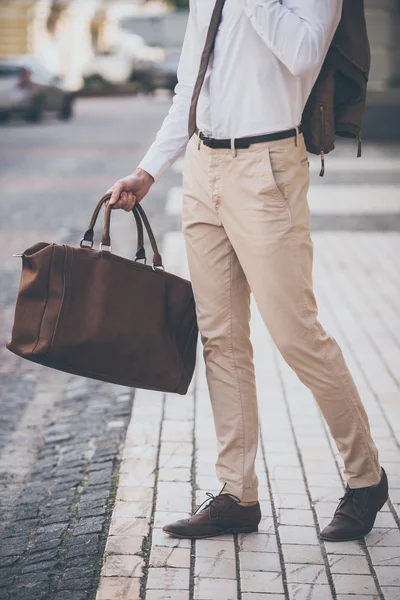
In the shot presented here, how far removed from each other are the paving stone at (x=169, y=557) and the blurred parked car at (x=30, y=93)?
24311 mm

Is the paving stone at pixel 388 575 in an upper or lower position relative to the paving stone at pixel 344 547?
upper

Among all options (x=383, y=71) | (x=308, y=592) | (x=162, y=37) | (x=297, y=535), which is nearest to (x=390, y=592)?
(x=308, y=592)

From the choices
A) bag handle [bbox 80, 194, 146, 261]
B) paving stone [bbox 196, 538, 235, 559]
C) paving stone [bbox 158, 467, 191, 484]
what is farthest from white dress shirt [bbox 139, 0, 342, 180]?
paving stone [bbox 158, 467, 191, 484]

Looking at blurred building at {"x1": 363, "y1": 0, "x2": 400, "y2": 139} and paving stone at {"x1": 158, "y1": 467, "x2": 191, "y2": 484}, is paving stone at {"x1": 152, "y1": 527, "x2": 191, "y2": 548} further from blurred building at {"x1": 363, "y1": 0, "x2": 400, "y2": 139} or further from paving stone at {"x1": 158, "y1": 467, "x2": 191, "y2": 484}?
blurred building at {"x1": 363, "y1": 0, "x2": 400, "y2": 139}

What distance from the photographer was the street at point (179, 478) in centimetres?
318

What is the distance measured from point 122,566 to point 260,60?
1563 mm

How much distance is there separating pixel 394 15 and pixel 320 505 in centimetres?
1763

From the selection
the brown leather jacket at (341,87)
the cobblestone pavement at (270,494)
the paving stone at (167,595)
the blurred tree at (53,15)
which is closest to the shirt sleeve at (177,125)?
the brown leather jacket at (341,87)

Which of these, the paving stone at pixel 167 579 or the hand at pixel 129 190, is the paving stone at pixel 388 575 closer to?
the paving stone at pixel 167 579

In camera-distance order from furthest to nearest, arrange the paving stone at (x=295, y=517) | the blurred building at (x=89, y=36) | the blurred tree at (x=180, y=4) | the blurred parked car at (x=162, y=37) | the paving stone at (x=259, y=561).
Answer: the blurred tree at (x=180, y=4) → the blurred parked car at (x=162, y=37) → the blurred building at (x=89, y=36) → the paving stone at (x=295, y=517) → the paving stone at (x=259, y=561)

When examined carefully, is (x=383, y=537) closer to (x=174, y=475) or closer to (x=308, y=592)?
(x=308, y=592)

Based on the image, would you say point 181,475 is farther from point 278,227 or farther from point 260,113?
point 260,113

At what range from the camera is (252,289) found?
3.28 metres

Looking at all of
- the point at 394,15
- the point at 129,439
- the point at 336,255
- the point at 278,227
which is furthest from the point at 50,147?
the point at 278,227
